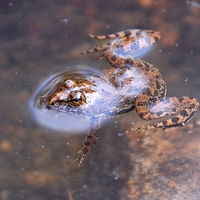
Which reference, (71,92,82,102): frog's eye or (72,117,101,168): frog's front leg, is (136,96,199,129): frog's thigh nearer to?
(72,117,101,168): frog's front leg

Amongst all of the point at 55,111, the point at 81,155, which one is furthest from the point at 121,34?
the point at 81,155

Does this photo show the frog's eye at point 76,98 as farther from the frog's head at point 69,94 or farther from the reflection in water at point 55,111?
the reflection in water at point 55,111

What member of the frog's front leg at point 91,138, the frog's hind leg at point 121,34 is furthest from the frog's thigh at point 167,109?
the frog's hind leg at point 121,34

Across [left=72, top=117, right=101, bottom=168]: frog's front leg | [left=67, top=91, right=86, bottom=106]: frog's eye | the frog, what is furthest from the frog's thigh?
[left=67, top=91, right=86, bottom=106]: frog's eye

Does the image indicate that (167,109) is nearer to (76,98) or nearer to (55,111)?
(76,98)

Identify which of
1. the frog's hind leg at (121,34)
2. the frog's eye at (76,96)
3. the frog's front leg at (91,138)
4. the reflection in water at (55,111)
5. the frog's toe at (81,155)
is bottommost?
the frog's toe at (81,155)

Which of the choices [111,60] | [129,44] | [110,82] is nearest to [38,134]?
[110,82]

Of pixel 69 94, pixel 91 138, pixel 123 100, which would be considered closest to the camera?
pixel 69 94
